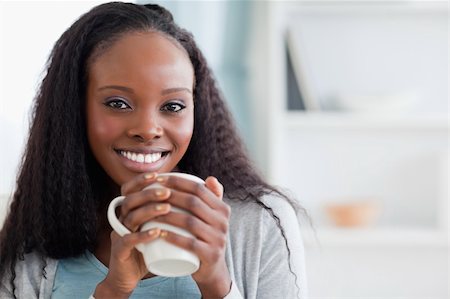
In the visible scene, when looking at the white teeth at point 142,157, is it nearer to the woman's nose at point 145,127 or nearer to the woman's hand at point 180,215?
the woman's nose at point 145,127

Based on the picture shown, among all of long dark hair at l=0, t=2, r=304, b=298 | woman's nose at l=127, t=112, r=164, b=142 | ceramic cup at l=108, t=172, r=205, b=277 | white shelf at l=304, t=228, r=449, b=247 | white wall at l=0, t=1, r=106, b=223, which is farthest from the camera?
white shelf at l=304, t=228, r=449, b=247

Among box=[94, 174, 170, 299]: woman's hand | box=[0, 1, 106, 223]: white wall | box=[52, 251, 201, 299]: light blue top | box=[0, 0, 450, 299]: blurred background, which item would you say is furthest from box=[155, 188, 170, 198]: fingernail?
box=[0, 0, 450, 299]: blurred background

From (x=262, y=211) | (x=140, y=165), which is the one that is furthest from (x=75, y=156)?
(x=262, y=211)

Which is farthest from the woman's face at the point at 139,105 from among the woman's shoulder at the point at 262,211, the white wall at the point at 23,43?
the white wall at the point at 23,43

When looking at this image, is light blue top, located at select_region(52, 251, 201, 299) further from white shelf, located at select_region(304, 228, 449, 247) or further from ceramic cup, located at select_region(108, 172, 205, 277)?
white shelf, located at select_region(304, 228, 449, 247)

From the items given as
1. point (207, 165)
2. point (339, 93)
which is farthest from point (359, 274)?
point (207, 165)

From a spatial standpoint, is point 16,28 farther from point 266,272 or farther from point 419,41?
point 419,41

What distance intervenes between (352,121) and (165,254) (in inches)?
75.9

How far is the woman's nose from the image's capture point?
1.25 metres

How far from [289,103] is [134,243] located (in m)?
1.93

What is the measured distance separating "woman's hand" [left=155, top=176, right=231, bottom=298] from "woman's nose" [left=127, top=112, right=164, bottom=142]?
20 centimetres

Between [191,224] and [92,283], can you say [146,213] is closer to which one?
[191,224]

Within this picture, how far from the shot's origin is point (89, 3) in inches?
87.2

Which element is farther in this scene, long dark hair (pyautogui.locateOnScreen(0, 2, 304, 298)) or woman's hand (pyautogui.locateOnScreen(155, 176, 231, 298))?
long dark hair (pyautogui.locateOnScreen(0, 2, 304, 298))
